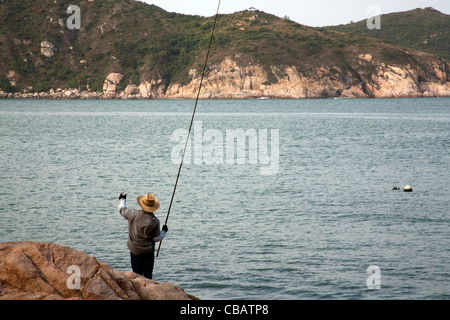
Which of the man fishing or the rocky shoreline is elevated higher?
the rocky shoreline

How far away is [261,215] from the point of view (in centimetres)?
2036

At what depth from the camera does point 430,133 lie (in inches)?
2357

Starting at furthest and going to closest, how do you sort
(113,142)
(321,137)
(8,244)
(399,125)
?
1. (399,125)
2. (321,137)
3. (113,142)
4. (8,244)

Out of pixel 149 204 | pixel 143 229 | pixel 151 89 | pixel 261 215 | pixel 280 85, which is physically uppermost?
pixel 280 85

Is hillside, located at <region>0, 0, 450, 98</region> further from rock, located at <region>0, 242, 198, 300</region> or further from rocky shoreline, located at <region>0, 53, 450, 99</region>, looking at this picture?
rock, located at <region>0, 242, 198, 300</region>

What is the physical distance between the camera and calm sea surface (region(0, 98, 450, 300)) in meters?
13.4

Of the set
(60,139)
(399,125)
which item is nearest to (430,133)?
(399,125)

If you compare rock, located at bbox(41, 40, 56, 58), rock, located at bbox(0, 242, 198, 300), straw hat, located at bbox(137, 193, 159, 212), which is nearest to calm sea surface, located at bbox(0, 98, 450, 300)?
straw hat, located at bbox(137, 193, 159, 212)

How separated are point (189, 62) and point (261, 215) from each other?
147130 millimetres

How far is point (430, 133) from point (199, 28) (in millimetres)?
136815

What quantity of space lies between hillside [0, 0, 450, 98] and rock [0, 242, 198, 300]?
14730cm

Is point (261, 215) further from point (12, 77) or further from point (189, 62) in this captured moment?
point (12, 77)

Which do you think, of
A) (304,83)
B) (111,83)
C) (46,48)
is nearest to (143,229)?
(304,83)
